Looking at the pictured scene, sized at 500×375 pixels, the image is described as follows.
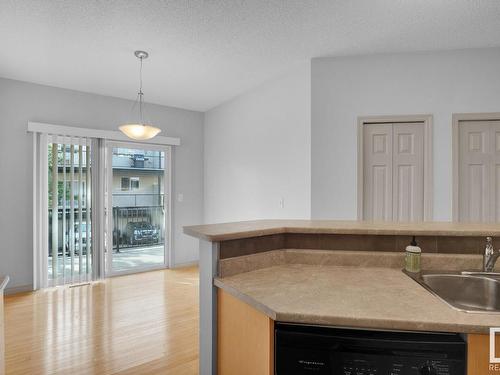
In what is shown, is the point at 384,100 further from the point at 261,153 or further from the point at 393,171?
the point at 261,153

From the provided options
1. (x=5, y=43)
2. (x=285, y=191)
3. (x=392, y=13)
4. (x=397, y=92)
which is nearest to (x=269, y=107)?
(x=285, y=191)

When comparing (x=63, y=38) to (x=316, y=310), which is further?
(x=63, y=38)

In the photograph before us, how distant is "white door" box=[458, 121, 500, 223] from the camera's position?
318cm

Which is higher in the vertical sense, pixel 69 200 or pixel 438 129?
pixel 438 129

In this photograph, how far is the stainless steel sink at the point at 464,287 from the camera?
151 cm

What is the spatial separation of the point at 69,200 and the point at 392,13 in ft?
13.9

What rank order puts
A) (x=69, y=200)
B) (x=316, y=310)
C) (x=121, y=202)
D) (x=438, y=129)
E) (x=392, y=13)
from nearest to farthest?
(x=316, y=310)
(x=392, y=13)
(x=438, y=129)
(x=69, y=200)
(x=121, y=202)

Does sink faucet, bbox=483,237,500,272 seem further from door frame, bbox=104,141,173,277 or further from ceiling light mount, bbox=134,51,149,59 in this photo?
door frame, bbox=104,141,173,277

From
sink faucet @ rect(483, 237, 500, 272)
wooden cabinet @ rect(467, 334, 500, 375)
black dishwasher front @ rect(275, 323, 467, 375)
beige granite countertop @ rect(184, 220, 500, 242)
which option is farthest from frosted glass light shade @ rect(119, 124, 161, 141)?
wooden cabinet @ rect(467, 334, 500, 375)

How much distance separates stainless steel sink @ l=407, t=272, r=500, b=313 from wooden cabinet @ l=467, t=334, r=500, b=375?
1.64 feet

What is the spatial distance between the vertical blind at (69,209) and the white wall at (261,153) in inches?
74.2

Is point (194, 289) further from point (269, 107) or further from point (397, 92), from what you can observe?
point (397, 92)

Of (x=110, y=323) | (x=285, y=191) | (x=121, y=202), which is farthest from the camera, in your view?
(x=121, y=202)

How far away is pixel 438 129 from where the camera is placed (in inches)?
128
